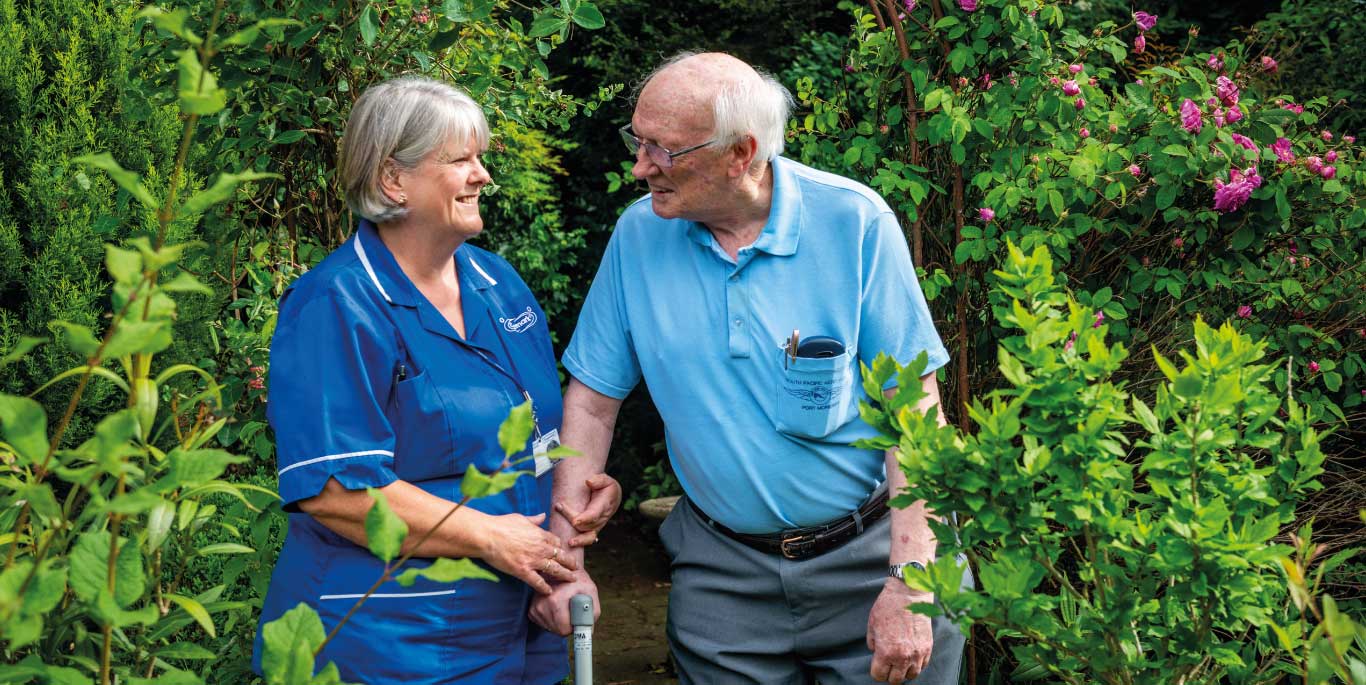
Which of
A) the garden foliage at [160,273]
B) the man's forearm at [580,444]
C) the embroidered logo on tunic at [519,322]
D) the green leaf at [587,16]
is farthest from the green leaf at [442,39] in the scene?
the man's forearm at [580,444]

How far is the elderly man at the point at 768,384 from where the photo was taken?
2391 mm

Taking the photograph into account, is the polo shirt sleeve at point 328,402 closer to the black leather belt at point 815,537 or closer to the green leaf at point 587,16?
the black leather belt at point 815,537

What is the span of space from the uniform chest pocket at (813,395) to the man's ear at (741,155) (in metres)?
0.40

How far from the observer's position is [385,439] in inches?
82.4

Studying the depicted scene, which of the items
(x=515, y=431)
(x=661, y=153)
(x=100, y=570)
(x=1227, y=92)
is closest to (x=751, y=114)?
(x=661, y=153)

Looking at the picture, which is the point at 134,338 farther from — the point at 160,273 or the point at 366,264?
the point at 160,273

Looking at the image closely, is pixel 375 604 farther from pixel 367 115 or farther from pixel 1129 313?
pixel 1129 313

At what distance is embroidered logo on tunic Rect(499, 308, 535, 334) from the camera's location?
244 cm

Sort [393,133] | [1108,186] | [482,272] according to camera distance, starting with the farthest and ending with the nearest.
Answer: [1108,186] → [482,272] → [393,133]

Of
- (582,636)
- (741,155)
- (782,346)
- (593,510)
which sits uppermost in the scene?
(741,155)

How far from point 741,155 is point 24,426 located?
158 cm

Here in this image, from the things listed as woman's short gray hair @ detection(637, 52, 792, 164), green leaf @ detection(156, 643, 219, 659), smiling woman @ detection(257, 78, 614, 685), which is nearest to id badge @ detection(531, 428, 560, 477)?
smiling woman @ detection(257, 78, 614, 685)

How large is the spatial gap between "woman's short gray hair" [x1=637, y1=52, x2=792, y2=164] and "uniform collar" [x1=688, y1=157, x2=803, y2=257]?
0.16ft

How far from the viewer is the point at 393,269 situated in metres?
2.27
